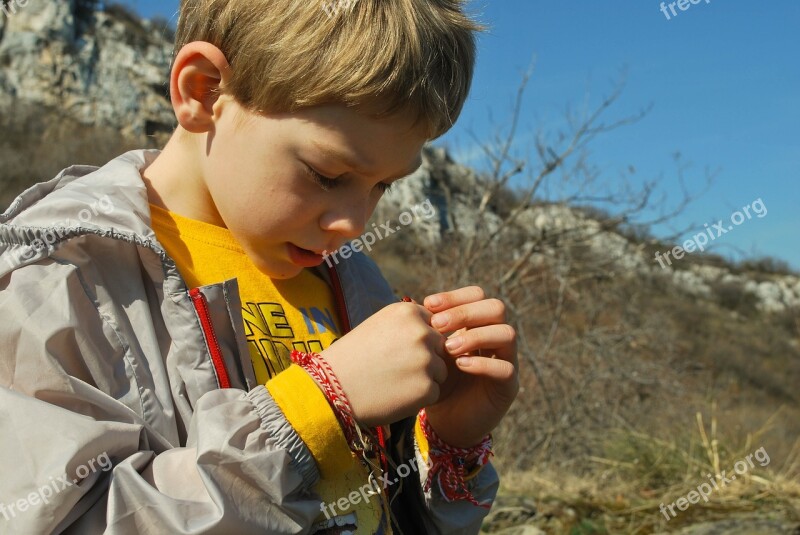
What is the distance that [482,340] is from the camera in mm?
→ 1271

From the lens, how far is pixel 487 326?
4.24ft

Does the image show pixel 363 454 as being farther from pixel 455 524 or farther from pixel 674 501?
pixel 674 501

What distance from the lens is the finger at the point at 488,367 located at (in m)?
1.26

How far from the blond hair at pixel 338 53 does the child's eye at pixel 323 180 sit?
0.10 meters

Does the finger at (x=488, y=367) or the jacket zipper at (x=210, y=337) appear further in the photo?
the finger at (x=488, y=367)

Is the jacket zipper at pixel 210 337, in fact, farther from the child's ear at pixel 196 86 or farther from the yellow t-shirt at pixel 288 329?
the child's ear at pixel 196 86

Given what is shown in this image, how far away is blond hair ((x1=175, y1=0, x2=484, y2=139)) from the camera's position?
1175 millimetres

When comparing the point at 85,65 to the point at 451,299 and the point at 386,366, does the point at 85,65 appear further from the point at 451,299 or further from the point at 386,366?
the point at 386,366

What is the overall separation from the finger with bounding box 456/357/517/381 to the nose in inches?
11.4

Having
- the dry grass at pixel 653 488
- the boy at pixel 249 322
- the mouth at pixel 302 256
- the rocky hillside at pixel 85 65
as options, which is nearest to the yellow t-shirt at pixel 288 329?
the boy at pixel 249 322

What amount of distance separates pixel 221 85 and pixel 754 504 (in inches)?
132

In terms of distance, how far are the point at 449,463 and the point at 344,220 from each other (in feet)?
1.78

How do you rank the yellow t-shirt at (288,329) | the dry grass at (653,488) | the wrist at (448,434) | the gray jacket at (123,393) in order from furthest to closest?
the dry grass at (653,488), the wrist at (448,434), the yellow t-shirt at (288,329), the gray jacket at (123,393)

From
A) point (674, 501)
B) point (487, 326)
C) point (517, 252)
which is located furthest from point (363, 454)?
point (517, 252)
